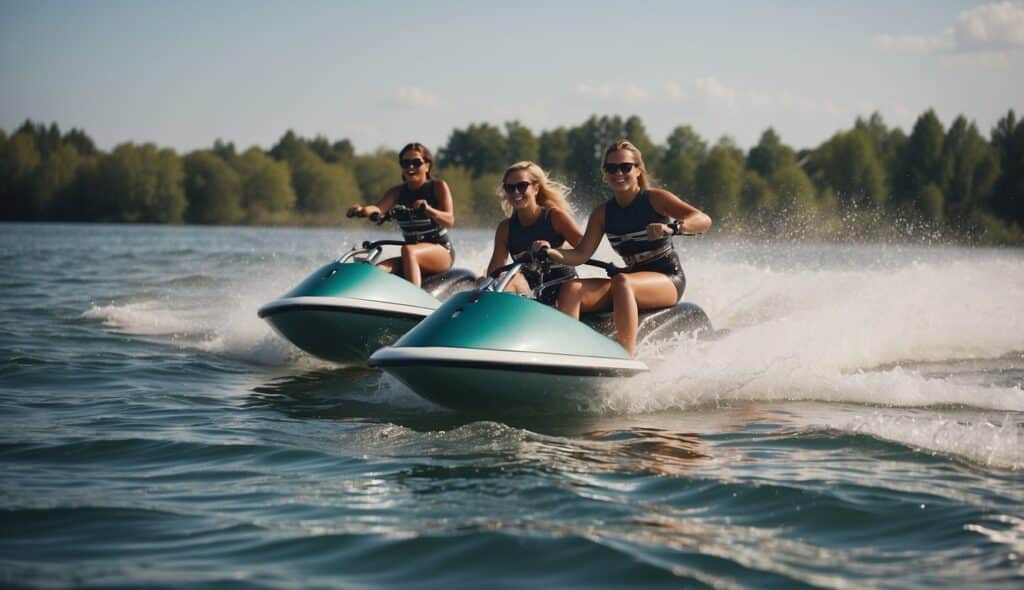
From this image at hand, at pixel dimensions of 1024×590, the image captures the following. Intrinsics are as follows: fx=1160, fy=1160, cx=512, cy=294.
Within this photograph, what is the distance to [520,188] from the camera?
6992 mm

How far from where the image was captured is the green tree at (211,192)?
243 feet

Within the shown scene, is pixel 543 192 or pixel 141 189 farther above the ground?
pixel 141 189

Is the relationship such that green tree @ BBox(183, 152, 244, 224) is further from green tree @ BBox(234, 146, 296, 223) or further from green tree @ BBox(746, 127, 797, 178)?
green tree @ BBox(746, 127, 797, 178)

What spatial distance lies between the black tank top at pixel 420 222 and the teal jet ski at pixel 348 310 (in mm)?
778

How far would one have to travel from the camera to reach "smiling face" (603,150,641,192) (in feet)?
22.0

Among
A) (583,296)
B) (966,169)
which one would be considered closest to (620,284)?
(583,296)

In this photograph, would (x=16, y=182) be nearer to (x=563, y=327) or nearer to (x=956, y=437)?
(x=563, y=327)

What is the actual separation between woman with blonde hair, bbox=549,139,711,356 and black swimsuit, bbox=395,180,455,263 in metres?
2.56

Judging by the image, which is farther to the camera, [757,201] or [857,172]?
[757,201]

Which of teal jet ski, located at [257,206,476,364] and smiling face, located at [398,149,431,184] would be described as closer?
teal jet ski, located at [257,206,476,364]

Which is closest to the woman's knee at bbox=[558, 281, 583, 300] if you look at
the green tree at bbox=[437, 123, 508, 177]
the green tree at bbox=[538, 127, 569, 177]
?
the green tree at bbox=[538, 127, 569, 177]

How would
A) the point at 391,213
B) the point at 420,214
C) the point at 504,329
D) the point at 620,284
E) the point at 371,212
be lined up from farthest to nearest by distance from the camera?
the point at 420,214
the point at 391,213
the point at 371,212
the point at 620,284
the point at 504,329

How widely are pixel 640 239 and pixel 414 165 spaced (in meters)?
2.79

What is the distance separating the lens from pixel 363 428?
6.08m
